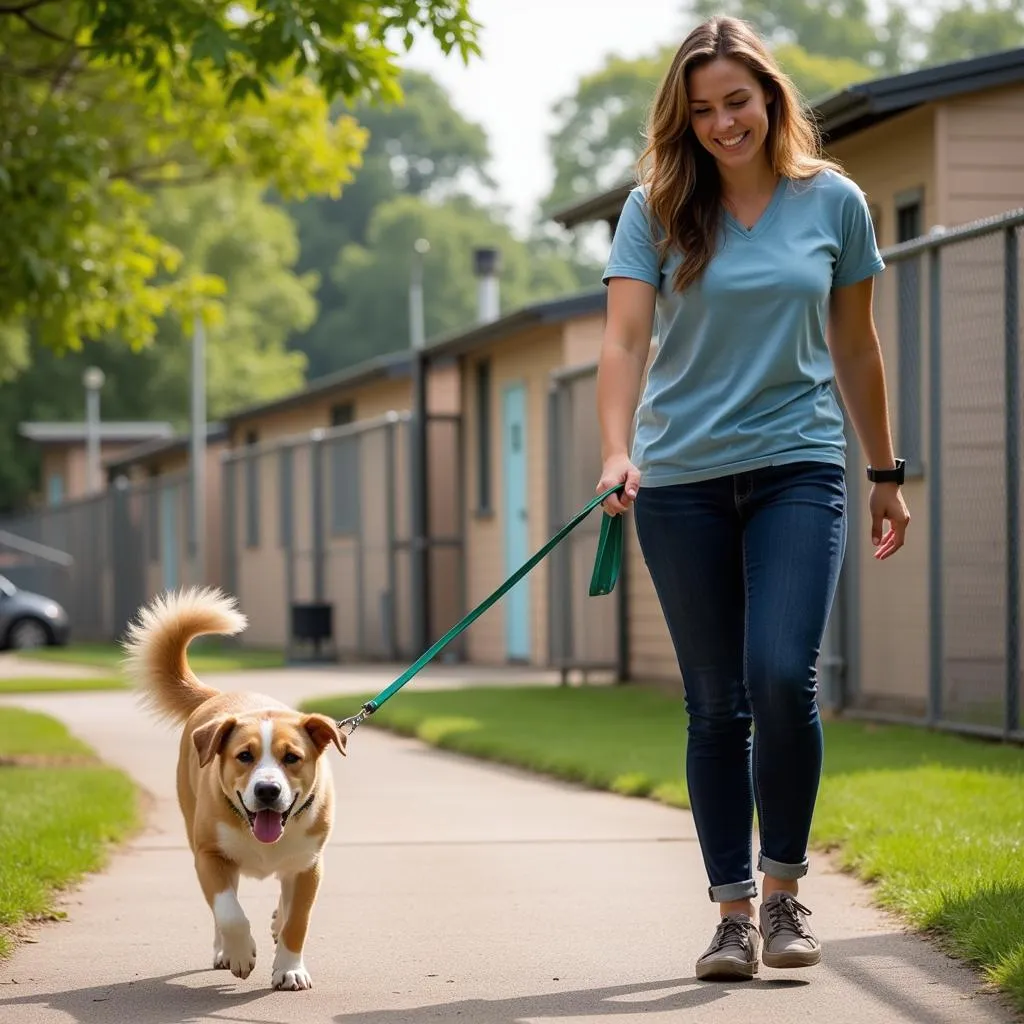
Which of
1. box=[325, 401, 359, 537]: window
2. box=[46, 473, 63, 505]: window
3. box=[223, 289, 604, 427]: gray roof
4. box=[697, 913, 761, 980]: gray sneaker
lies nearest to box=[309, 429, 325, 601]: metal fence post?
box=[325, 401, 359, 537]: window

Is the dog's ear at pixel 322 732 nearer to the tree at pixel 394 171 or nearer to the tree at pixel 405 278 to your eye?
the tree at pixel 405 278

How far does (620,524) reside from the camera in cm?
533

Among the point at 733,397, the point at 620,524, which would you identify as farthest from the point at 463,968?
the point at 733,397

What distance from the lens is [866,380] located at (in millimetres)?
5340

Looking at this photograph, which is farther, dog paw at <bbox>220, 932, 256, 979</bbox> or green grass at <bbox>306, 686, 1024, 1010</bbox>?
green grass at <bbox>306, 686, 1024, 1010</bbox>

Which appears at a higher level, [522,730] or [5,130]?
[5,130]

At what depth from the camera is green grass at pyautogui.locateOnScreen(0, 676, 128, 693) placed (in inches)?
768

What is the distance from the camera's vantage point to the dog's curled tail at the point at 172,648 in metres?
6.34

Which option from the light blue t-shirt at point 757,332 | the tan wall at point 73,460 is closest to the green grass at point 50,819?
the light blue t-shirt at point 757,332

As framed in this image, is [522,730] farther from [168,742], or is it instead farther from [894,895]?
[894,895]

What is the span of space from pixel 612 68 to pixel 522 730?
61.6 metres

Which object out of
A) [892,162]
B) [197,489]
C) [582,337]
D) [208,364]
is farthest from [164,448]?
[892,162]

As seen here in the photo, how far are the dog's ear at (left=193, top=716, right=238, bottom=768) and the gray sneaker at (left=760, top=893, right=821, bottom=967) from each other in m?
1.41

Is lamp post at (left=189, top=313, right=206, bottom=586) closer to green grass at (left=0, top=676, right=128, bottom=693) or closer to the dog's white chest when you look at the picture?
green grass at (left=0, top=676, right=128, bottom=693)
